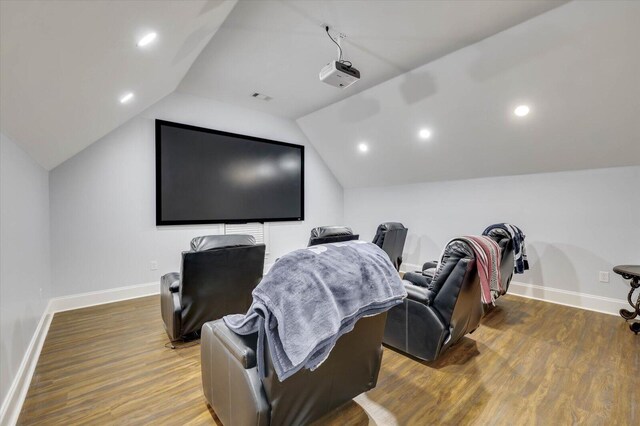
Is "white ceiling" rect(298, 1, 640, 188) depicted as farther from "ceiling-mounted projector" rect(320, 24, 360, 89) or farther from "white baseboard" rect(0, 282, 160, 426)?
"white baseboard" rect(0, 282, 160, 426)

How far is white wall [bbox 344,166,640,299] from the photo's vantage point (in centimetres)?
339

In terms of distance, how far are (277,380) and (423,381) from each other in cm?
140

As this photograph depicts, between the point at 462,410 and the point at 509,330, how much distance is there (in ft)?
5.32

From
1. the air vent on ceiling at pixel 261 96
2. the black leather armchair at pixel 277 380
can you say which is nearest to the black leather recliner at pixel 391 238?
the black leather armchair at pixel 277 380

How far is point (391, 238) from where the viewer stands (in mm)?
4074

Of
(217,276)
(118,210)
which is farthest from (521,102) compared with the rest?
(118,210)

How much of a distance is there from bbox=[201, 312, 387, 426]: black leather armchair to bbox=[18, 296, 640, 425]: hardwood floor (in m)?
0.29

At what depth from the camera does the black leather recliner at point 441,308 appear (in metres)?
2.14

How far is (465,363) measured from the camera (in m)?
2.34

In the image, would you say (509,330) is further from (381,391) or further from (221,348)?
(221,348)

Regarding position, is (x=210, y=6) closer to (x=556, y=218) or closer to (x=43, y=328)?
(x=43, y=328)

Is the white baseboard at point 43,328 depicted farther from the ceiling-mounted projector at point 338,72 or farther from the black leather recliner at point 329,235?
the ceiling-mounted projector at point 338,72

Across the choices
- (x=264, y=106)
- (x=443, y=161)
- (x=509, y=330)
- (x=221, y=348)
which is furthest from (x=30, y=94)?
(x=443, y=161)

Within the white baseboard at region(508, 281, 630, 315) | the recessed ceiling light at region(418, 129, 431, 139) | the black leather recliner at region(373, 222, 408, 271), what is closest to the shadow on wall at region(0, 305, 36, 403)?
the black leather recliner at region(373, 222, 408, 271)
